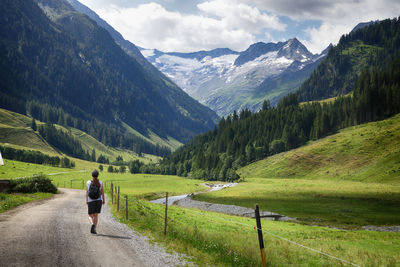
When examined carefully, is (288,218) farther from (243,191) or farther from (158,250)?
(158,250)

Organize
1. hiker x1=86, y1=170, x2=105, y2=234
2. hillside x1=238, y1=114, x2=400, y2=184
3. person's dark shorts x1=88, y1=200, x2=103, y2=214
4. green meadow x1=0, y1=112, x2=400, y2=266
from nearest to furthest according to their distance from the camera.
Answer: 1. green meadow x1=0, y1=112, x2=400, y2=266
2. hiker x1=86, y1=170, x2=105, y2=234
3. person's dark shorts x1=88, y1=200, x2=103, y2=214
4. hillside x1=238, y1=114, x2=400, y2=184

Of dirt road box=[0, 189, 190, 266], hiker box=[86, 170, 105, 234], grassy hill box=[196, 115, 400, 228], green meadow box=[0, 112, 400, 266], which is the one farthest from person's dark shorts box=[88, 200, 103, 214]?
grassy hill box=[196, 115, 400, 228]

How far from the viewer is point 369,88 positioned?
188625mm

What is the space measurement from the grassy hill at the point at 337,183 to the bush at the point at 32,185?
2028 inches

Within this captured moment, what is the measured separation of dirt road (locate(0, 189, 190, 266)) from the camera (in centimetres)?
1345

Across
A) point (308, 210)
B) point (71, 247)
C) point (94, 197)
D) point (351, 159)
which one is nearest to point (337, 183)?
point (351, 159)

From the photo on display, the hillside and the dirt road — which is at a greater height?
the hillside

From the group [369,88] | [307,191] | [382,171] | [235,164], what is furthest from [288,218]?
[369,88]

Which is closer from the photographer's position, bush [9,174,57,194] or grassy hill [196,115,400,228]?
bush [9,174,57,194]

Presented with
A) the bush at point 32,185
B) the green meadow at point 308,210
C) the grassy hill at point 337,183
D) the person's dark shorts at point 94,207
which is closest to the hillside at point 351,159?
the grassy hill at point 337,183

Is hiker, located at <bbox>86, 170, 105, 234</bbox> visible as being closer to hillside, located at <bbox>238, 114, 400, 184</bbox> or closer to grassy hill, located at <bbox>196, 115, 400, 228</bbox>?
grassy hill, located at <bbox>196, 115, 400, 228</bbox>

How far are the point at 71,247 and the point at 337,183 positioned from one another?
4174 inches

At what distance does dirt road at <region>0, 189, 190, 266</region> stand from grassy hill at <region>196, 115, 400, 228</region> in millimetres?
48960

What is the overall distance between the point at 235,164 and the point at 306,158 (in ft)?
187
